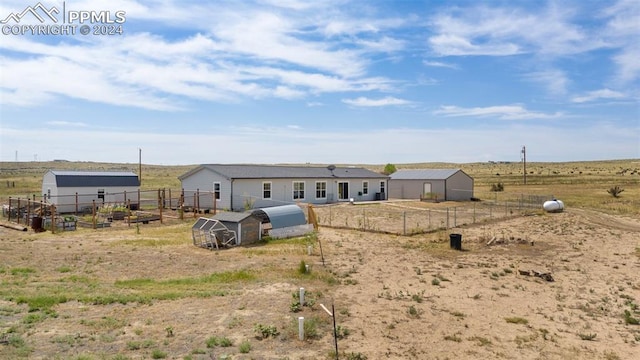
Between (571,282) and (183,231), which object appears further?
(183,231)

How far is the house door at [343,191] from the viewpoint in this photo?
41812mm

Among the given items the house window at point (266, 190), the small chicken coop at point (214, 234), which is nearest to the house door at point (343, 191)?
the house window at point (266, 190)

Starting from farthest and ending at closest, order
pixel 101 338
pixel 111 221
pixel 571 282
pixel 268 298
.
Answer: pixel 111 221
pixel 571 282
pixel 268 298
pixel 101 338

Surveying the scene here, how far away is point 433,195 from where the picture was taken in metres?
44.3

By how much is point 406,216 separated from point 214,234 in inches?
633

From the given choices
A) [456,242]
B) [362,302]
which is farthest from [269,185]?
[362,302]

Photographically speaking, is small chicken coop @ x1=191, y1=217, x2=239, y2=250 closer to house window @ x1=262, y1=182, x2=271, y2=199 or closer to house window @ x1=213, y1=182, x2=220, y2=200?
house window @ x1=213, y1=182, x2=220, y2=200

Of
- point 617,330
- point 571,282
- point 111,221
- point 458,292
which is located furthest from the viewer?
point 111,221

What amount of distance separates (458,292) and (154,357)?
8.55 metres

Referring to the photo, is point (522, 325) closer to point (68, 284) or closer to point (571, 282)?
point (571, 282)

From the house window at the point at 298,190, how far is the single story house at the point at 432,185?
1313 centimetres

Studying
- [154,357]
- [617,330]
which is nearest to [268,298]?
[154,357]

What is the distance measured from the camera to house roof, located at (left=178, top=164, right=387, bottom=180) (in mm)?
34531

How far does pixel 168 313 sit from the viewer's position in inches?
423
